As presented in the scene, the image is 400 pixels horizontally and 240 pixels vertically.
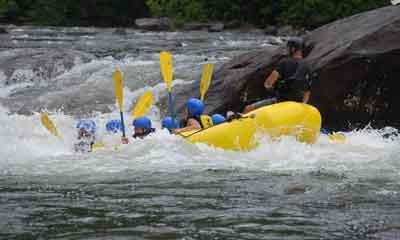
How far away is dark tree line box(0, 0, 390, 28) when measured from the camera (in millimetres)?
31625

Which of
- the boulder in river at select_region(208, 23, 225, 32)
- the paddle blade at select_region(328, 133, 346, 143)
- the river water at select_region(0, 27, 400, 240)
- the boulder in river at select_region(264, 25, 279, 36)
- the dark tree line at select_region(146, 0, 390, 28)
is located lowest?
the river water at select_region(0, 27, 400, 240)

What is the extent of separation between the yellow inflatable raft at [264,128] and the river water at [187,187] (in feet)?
0.35

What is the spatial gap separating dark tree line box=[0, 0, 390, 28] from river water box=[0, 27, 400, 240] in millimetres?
21139

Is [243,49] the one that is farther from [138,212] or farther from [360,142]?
[138,212]

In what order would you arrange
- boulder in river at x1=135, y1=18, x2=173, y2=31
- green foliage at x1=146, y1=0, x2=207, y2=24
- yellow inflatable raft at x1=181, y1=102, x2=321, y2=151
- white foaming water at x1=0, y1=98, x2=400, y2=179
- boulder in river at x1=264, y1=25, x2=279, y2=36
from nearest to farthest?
white foaming water at x1=0, y1=98, x2=400, y2=179, yellow inflatable raft at x1=181, y1=102, x2=321, y2=151, boulder in river at x1=264, y1=25, x2=279, y2=36, boulder in river at x1=135, y1=18, x2=173, y2=31, green foliage at x1=146, y1=0, x2=207, y2=24

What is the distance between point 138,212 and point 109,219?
0.85 feet

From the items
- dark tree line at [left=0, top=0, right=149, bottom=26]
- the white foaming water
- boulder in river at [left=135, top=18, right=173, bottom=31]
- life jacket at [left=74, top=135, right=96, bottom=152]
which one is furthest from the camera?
dark tree line at [left=0, top=0, right=149, bottom=26]

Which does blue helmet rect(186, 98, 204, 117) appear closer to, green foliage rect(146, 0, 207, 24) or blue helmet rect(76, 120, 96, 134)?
blue helmet rect(76, 120, 96, 134)

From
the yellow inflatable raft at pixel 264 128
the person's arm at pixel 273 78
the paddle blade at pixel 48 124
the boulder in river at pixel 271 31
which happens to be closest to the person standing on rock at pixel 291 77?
the person's arm at pixel 273 78

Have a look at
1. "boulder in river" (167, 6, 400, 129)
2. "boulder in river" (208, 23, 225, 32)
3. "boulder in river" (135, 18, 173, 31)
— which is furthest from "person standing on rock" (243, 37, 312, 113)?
"boulder in river" (135, 18, 173, 31)

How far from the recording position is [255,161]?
7340mm

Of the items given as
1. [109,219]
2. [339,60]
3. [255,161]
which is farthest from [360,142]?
[109,219]

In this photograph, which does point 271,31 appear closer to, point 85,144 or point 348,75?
point 348,75

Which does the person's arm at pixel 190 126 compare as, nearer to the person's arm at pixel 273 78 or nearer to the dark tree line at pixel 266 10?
the person's arm at pixel 273 78
